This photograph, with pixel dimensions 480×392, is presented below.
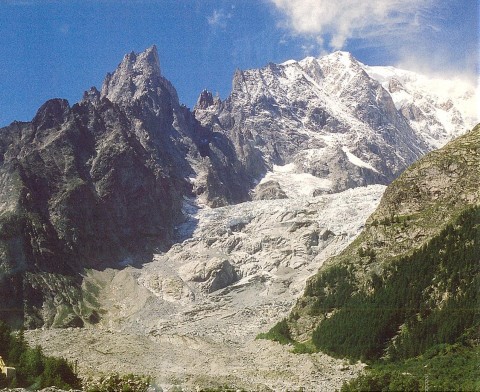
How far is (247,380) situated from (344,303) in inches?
1158

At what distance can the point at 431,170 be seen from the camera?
145 m

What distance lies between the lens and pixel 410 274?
119m

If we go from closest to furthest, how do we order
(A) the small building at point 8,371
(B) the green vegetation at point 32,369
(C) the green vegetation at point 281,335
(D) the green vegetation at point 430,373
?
(A) the small building at point 8,371 < (B) the green vegetation at point 32,369 < (D) the green vegetation at point 430,373 < (C) the green vegetation at point 281,335

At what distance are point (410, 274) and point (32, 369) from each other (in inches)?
2578

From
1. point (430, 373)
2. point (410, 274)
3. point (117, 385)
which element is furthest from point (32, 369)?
point (410, 274)

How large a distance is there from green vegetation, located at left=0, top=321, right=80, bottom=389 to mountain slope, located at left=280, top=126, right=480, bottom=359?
4728cm

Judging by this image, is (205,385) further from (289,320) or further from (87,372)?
(289,320)

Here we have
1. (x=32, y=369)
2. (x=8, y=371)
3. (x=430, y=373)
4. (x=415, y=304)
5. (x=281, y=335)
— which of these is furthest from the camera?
(x=281, y=335)

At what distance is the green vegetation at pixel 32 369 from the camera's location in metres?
80.5

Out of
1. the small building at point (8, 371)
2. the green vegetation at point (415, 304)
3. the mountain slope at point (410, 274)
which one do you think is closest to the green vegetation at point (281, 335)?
the mountain slope at point (410, 274)

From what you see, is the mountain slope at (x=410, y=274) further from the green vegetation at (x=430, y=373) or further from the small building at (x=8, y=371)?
the small building at (x=8, y=371)

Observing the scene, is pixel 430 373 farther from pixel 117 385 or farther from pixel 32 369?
pixel 32 369

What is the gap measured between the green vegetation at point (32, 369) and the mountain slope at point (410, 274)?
47.3 meters

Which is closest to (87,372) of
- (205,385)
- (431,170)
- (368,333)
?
(205,385)
